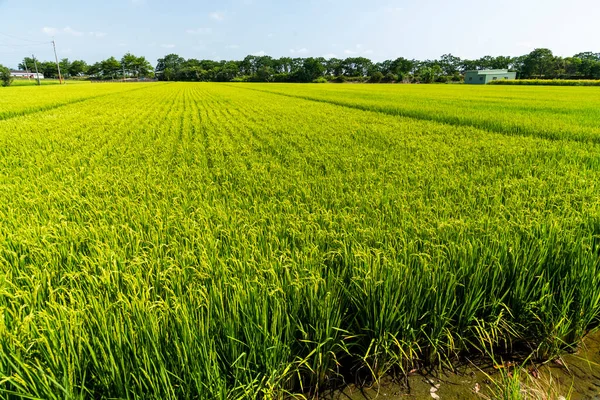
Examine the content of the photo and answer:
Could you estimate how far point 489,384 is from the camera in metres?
1.82

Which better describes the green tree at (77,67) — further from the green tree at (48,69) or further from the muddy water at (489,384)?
the muddy water at (489,384)

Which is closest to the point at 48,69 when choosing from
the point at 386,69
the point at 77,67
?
the point at 77,67

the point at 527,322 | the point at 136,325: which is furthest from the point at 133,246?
the point at 527,322

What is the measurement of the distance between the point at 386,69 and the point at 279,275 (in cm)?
13106

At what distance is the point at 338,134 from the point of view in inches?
336

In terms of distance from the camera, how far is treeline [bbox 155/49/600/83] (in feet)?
279

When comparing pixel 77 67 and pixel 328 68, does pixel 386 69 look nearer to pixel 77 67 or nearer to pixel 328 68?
pixel 328 68

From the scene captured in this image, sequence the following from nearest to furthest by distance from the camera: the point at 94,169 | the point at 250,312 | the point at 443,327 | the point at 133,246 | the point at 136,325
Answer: the point at 136,325, the point at 250,312, the point at 443,327, the point at 133,246, the point at 94,169

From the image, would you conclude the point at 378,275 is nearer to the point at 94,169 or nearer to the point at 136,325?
the point at 136,325

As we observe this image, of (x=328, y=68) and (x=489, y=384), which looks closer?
(x=489, y=384)

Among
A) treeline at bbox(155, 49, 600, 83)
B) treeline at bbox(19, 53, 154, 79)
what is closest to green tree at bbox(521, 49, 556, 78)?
treeline at bbox(155, 49, 600, 83)

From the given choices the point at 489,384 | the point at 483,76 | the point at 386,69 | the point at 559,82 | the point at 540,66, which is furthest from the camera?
the point at 386,69

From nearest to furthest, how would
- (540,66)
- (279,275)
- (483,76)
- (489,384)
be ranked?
(489,384) < (279,275) < (483,76) < (540,66)

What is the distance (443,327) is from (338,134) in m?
7.11
